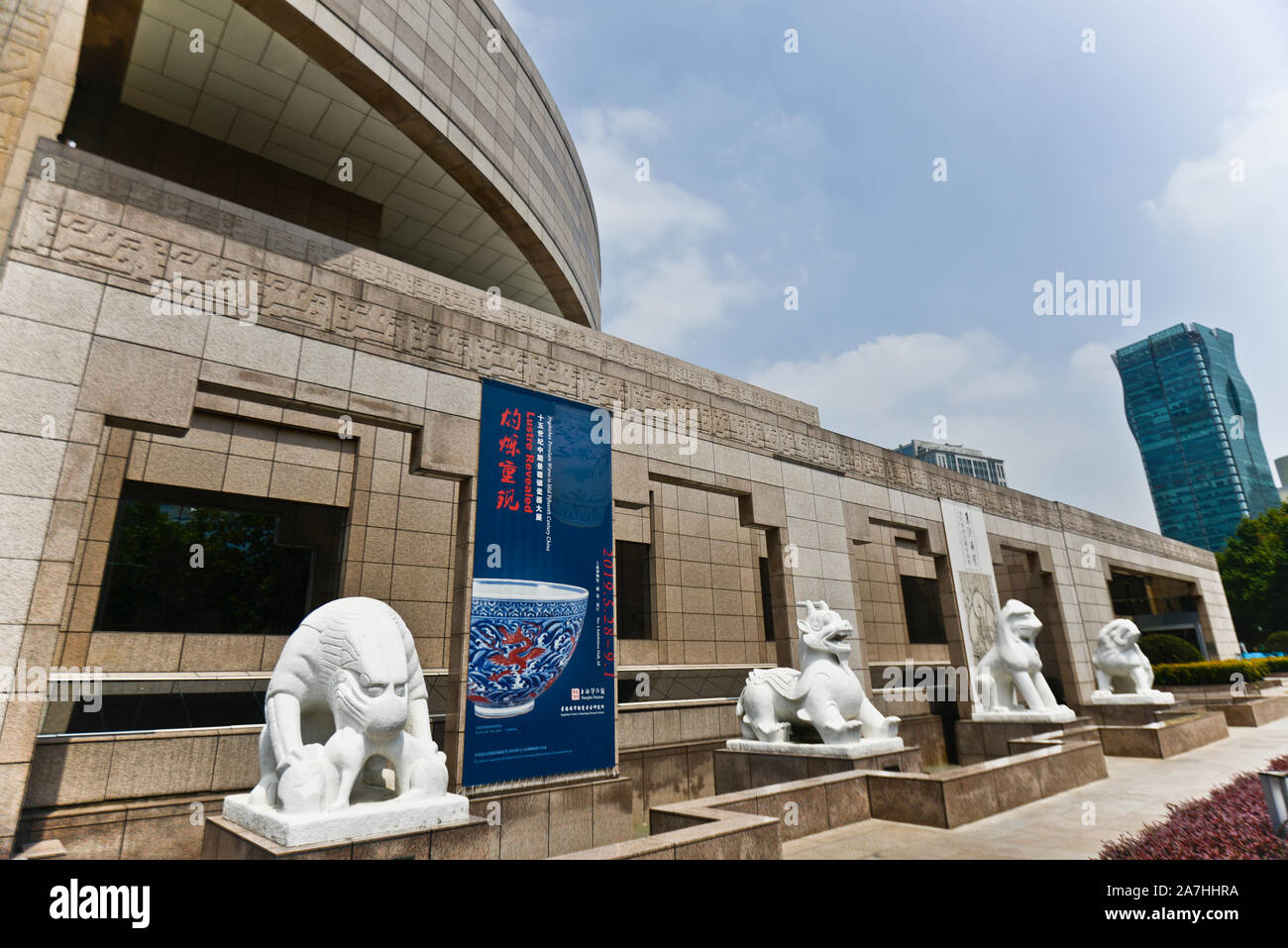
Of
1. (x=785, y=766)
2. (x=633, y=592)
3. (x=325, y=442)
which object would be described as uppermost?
(x=325, y=442)

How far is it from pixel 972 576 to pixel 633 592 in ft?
28.6

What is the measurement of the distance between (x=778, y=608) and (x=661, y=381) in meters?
4.78

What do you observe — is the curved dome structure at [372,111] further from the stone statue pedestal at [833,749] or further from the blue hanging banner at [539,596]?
the stone statue pedestal at [833,749]

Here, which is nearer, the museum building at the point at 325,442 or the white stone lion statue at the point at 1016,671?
the museum building at the point at 325,442

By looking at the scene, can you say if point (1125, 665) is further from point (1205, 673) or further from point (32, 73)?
point (32, 73)

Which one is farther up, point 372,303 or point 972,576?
point 372,303

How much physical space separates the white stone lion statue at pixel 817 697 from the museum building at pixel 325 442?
186 centimetres

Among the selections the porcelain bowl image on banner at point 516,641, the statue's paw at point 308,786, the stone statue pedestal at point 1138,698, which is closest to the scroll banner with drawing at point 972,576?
the stone statue pedestal at point 1138,698

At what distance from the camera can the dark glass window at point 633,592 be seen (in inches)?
647

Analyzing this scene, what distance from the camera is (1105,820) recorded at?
7.63m

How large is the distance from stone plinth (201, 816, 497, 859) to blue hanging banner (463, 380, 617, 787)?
245cm

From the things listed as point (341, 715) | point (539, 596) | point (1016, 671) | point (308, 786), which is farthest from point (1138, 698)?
point (308, 786)

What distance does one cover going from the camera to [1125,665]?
15297 mm
